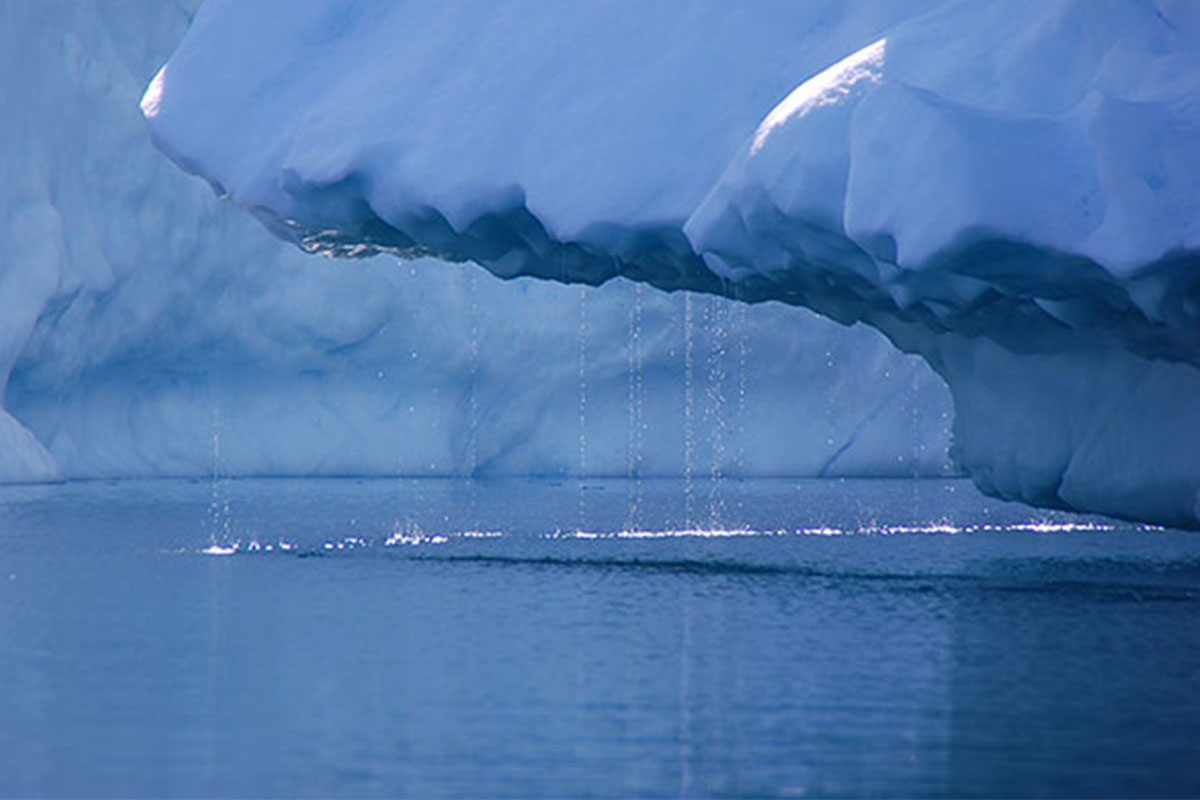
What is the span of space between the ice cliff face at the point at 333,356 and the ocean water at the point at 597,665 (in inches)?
557

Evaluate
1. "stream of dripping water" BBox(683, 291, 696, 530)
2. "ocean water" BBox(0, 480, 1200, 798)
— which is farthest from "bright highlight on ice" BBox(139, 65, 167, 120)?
"stream of dripping water" BBox(683, 291, 696, 530)

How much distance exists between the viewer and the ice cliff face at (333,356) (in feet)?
110

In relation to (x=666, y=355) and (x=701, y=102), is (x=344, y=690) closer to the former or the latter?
(x=701, y=102)

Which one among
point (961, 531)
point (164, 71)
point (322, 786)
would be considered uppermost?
point (164, 71)

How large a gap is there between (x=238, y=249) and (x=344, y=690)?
89.2ft

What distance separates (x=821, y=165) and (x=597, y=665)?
14.7ft

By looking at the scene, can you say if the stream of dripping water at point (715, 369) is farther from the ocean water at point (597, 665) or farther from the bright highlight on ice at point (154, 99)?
the bright highlight on ice at point (154, 99)

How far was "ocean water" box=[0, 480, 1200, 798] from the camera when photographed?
25.0 ft

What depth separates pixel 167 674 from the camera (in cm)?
1017

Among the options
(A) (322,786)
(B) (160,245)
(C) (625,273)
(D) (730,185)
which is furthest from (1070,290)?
(B) (160,245)

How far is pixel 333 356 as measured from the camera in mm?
37250

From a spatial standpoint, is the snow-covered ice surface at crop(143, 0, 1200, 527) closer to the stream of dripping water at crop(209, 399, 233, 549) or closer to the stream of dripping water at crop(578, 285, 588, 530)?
the stream of dripping water at crop(209, 399, 233, 549)

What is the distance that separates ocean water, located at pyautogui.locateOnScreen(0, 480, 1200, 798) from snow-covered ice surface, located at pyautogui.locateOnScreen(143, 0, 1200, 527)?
1588mm

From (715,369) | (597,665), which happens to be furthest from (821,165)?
(715,369)
